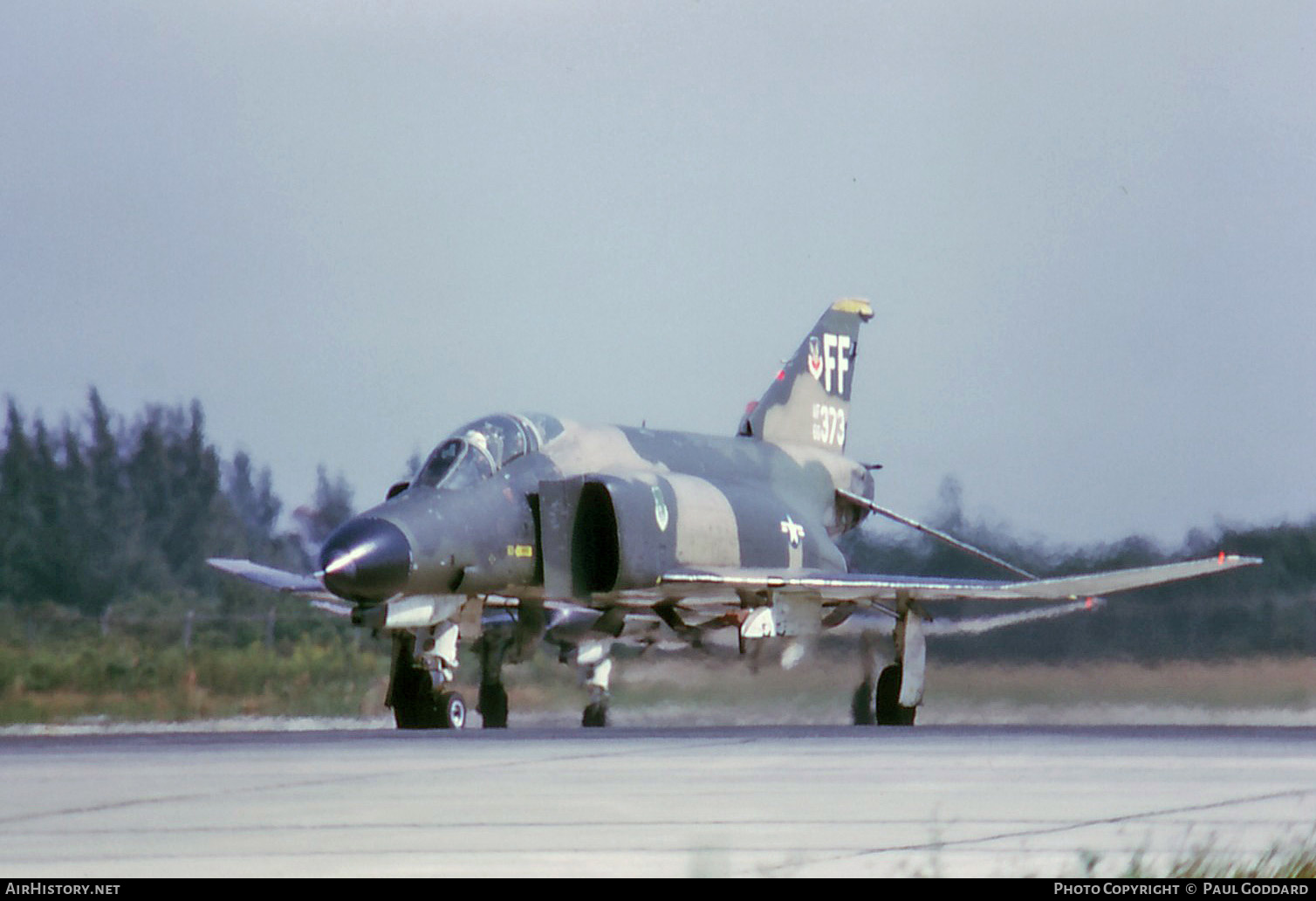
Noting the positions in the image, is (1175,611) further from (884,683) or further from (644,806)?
(644,806)

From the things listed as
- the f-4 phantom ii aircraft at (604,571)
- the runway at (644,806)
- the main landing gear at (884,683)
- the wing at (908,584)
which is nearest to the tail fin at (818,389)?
the f-4 phantom ii aircraft at (604,571)

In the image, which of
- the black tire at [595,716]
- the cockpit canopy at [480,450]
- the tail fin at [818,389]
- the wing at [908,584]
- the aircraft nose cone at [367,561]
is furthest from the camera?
the tail fin at [818,389]

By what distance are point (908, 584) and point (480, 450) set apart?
141 inches

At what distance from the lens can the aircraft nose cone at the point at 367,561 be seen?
48.2 ft

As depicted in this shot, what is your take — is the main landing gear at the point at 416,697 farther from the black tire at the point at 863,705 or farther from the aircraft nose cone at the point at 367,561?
the black tire at the point at 863,705

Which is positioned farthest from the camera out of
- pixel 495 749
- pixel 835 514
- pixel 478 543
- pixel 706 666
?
pixel 835 514

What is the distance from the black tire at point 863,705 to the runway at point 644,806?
5.04 m

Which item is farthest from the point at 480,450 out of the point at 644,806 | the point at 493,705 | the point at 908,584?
the point at 644,806

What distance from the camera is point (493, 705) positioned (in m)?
17.7

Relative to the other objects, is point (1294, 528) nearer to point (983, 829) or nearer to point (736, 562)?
point (736, 562)

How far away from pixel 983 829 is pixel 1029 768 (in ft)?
9.83

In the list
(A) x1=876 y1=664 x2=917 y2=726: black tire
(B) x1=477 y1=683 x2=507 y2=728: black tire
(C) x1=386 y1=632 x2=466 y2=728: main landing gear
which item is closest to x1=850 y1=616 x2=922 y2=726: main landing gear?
(A) x1=876 y1=664 x2=917 y2=726: black tire

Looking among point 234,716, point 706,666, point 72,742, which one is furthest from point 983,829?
point 234,716

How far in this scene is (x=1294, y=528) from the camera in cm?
1848
